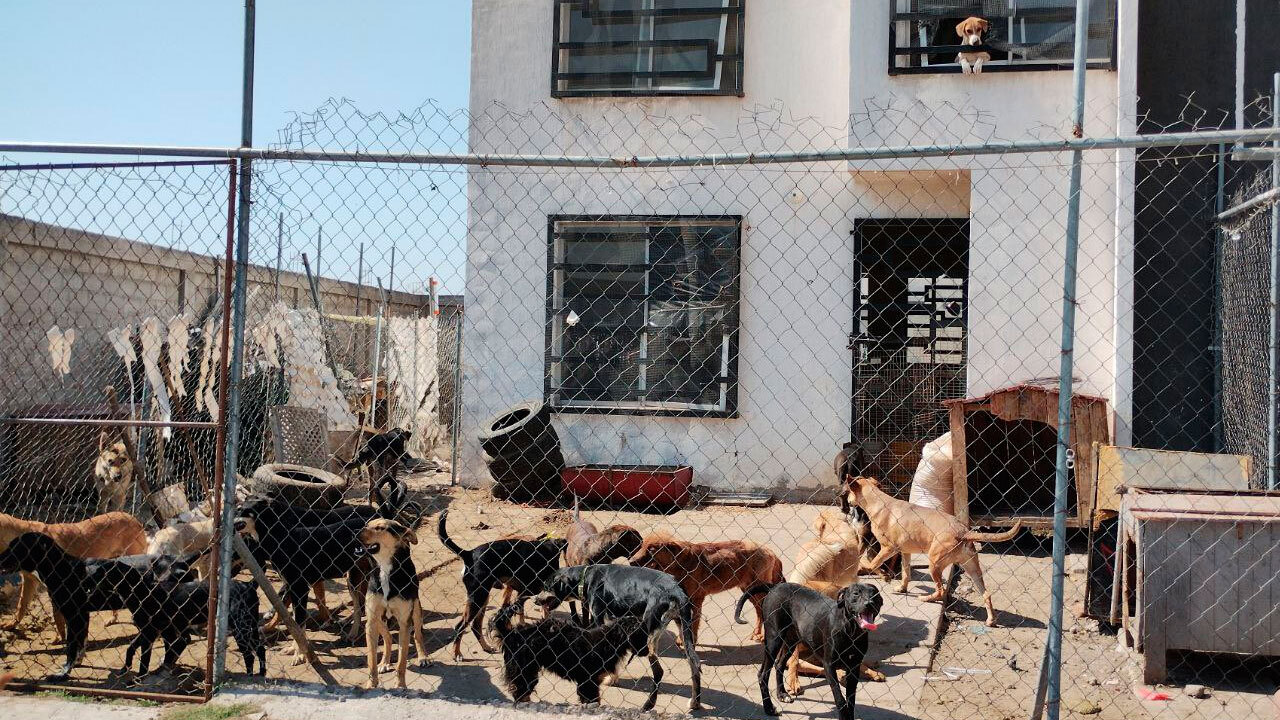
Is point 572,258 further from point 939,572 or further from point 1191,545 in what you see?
point 1191,545

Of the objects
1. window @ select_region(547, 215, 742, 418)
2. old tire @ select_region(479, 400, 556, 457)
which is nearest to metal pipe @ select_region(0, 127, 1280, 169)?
old tire @ select_region(479, 400, 556, 457)

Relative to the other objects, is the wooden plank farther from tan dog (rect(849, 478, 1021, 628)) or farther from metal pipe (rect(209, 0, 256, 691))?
metal pipe (rect(209, 0, 256, 691))

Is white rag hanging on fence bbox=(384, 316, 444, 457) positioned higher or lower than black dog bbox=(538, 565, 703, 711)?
higher

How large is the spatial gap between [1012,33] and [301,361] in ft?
25.7

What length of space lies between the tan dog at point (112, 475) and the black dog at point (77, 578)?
3.20 m

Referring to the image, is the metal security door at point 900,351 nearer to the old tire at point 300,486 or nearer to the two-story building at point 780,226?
the two-story building at point 780,226

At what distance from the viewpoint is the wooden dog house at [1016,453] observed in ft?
25.7

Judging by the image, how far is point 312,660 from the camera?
438 cm

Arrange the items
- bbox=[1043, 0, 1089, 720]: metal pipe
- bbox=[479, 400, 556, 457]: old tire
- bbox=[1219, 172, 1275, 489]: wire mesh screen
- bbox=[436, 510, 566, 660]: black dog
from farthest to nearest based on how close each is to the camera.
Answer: bbox=[479, 400, 556, 457]: old tire < bbox=[1219, 172, 1275, 489]: wire mesh screen < bbox=[436, 510, 566, 660]: black dog < bbox=[1043, 0, 1089, 720]: metal pipe

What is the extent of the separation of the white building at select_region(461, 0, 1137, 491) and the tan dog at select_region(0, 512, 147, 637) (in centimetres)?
523

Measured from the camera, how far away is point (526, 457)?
32.6 feet

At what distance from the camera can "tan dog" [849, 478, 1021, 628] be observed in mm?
6020

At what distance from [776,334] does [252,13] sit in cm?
709

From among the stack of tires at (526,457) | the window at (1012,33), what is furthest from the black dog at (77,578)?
the window at (1012,33)
